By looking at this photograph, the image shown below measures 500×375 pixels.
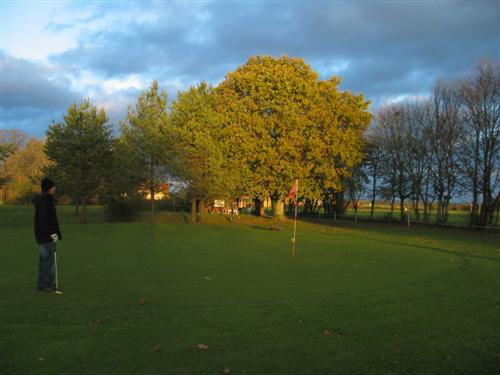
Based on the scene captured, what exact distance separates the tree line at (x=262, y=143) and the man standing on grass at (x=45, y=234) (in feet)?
85.2

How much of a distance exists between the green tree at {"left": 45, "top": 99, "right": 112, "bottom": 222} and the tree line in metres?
0.08

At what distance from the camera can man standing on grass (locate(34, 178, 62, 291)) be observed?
29.3 feet

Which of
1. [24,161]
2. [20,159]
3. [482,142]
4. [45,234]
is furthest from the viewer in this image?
[24,161]

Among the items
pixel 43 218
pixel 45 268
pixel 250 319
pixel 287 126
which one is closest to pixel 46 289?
pixel 45 268

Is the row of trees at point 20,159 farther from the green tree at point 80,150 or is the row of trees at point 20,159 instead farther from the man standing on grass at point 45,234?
the man standing on grass at point 45,234

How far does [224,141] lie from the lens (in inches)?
1483

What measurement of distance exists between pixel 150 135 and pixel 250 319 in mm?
30436

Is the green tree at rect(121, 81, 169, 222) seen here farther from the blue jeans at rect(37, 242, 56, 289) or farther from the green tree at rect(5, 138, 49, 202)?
the green tree at rect(5, 138, 49, 202)

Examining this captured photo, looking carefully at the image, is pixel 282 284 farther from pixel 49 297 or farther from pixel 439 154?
pixel 439 154

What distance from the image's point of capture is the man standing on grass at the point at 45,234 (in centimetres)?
895

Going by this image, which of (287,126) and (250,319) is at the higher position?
(287,126)

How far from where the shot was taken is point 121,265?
12992 millimetres

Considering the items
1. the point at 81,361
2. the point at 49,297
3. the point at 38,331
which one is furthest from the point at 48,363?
the point at 49,297

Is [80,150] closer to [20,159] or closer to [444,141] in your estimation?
[444,141]
